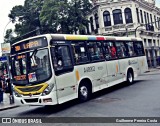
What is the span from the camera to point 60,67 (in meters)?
10.0

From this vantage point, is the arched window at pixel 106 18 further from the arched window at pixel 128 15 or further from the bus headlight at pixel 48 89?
the bus headlight at pixel 48 89

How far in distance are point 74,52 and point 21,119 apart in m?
3.58

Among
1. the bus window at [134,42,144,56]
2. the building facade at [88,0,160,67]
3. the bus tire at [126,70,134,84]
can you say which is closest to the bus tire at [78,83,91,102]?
the bus tire at [126,70,134,84]

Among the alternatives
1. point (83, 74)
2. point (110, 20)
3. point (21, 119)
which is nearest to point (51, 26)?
point (110, 20)

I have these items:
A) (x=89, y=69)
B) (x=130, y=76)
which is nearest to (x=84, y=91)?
(x=89, y=69)

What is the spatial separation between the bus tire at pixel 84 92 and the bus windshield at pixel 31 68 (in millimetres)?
2187

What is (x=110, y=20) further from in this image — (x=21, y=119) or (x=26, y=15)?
(x=21, y=119)

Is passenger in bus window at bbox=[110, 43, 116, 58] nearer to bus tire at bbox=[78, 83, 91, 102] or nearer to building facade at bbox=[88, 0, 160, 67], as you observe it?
bus tire at bbox=[78, 83, 91, 102]

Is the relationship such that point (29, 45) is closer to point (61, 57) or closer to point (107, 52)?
point (61, 57)

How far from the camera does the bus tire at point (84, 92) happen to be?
1126 centimetres

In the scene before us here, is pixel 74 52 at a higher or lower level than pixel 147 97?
higher

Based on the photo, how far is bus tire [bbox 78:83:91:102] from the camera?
36.9ft

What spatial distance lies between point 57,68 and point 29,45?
1540 millimetres

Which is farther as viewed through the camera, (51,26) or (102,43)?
(51,26)
